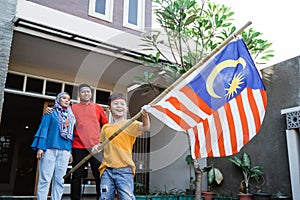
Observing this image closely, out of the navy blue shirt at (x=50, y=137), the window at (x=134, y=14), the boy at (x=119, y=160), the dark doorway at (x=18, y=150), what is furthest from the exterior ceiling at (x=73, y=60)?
the dark doorway at (x=18, y=150)

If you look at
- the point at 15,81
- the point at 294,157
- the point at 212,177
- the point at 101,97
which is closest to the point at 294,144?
the point at 294,157

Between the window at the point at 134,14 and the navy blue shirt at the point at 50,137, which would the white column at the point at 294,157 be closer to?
the navy blue shirt at the point at 50,137

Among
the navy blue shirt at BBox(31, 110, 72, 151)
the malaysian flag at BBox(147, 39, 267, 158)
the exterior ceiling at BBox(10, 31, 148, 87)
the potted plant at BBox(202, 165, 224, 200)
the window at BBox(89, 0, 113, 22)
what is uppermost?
the window at BBox(89, 0, 113, 22)

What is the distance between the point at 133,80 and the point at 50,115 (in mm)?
3588

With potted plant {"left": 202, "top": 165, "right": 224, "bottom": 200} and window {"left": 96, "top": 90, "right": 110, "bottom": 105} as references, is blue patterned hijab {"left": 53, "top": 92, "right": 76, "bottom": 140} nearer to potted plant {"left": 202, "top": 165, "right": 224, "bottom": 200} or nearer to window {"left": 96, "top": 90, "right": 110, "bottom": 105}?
window {"left": 96, "top": 90, "right": 110, "bottom": 105}

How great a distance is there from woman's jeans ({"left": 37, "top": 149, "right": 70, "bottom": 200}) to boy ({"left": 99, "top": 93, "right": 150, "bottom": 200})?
73 centimetres

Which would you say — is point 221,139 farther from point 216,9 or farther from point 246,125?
point 216,9

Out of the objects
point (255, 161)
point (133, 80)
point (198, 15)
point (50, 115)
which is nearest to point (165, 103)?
point (50, 115)

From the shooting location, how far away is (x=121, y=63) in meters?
5.79

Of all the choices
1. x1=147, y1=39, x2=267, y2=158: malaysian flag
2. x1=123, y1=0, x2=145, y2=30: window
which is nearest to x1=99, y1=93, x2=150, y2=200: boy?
x1=147, y1=39, x2=267, y2=158: malaysian flag

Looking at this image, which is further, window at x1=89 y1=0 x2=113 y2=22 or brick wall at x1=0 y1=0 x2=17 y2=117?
window at x1=89 y1=0 x2=113 y2=22

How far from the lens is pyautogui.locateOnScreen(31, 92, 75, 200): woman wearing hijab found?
302 cm

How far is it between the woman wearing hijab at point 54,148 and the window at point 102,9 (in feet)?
12.4

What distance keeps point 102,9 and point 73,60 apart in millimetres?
1718
